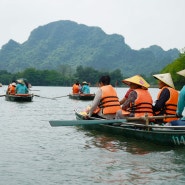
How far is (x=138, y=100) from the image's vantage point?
942 centimetres

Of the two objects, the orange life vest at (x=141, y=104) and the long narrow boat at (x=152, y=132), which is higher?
the orange life vest at (x=141, y=104)

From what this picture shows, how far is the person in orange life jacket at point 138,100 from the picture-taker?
9.42 meters

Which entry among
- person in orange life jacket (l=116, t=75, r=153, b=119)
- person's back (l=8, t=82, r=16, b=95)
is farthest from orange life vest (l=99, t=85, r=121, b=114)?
person's back (l=8, t=82, r=16, b=95)

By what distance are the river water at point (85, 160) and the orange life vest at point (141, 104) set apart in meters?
0.71

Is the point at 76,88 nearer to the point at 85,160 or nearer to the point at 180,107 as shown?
the point at 180,107

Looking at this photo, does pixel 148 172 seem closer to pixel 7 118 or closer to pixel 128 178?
pixel 128 178

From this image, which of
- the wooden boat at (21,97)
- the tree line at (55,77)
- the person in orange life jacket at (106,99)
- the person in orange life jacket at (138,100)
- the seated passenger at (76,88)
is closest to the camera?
the person in orange life jacket at (138,100)

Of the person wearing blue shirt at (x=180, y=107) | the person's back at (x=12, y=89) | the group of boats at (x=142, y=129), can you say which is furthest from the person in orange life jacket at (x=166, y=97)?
the person's back at (x=12, y=89)

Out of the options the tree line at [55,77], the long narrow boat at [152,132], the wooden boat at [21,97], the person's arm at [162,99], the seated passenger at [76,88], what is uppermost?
the tree line at [55,77]

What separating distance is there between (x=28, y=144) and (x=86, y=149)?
1489 mm

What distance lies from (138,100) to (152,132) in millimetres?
1034

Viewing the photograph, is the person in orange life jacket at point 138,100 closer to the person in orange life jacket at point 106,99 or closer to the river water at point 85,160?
the person in orange life jacket at point 106,99

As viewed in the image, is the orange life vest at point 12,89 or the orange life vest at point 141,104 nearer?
the orange life vest at point 141,104

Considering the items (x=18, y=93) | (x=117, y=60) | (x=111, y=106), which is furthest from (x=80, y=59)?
(x=111, y=106)
